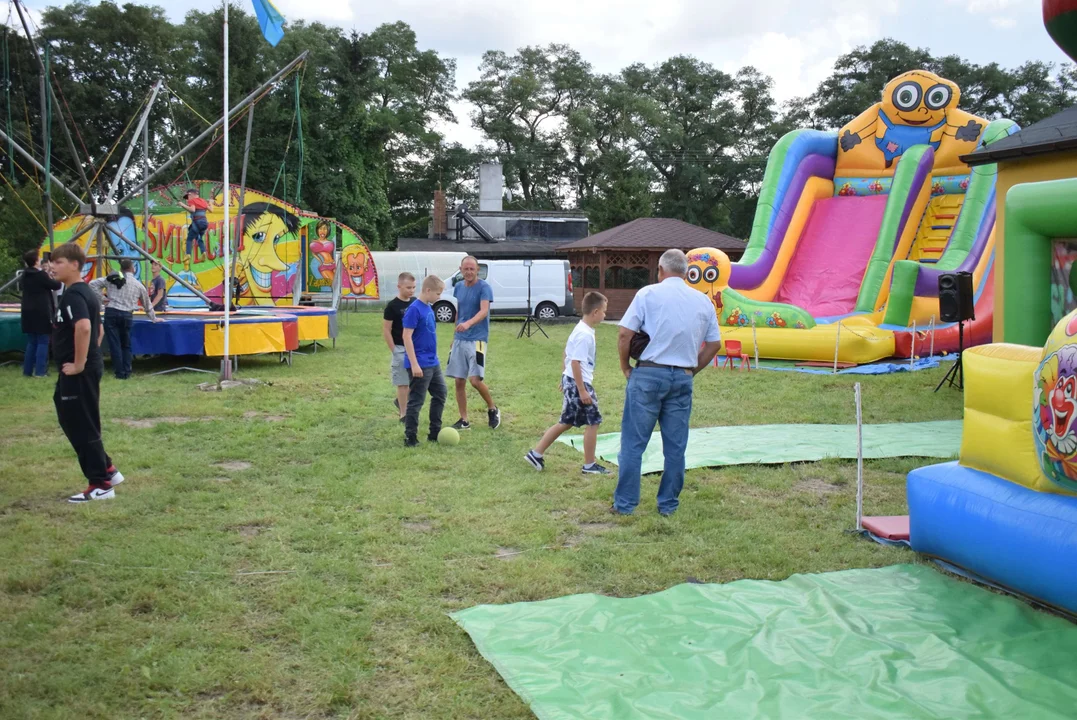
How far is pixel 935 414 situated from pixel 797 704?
7.42m

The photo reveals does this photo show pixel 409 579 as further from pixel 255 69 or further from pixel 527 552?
pixel 255 69

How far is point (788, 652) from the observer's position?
3748 mm

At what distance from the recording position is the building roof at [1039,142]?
27.8ft

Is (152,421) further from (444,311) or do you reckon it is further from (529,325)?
(444,311)

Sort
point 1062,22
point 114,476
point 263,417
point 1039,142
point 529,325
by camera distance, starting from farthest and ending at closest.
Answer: point 529,325, point 263,417, point 1039,142, point 114,476, point 1062,22

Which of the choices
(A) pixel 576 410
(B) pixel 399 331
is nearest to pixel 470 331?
(B) pixel 399 331

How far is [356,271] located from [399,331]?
16.3 meters

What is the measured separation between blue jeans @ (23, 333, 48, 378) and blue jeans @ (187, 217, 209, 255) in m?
8.42

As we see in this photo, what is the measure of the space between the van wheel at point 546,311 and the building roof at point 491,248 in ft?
24.8

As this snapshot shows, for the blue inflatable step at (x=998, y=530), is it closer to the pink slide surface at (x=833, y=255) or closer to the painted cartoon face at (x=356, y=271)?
the pink slide surface at (x=833, y=255)

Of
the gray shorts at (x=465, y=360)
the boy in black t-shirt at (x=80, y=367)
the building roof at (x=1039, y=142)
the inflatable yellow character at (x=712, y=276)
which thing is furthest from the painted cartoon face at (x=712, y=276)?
the boy in black t-shirt at (x=80, y=367)

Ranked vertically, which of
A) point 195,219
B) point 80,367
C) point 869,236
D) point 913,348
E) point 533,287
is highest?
point 195,219

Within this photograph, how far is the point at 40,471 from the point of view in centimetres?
675

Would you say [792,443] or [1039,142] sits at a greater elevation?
[1039,142]
